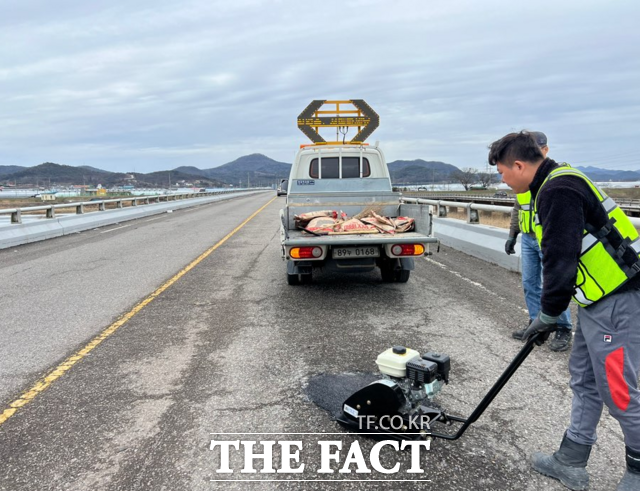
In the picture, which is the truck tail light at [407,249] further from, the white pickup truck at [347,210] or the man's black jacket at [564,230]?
the man's black jacket at [564,230]

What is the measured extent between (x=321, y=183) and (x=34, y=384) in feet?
19.8

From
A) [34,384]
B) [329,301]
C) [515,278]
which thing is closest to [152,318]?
[34,384]

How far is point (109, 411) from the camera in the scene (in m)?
3.47

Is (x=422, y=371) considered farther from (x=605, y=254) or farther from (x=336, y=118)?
(x=336, y=118)

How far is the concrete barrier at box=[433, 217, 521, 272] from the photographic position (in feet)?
28.5

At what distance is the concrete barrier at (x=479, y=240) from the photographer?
868cm

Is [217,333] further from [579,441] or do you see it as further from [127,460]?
[579,441]

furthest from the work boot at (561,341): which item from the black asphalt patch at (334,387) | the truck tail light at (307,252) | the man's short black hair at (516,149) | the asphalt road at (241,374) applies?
the truck tail light at (307,252)

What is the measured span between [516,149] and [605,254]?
717 millimetres

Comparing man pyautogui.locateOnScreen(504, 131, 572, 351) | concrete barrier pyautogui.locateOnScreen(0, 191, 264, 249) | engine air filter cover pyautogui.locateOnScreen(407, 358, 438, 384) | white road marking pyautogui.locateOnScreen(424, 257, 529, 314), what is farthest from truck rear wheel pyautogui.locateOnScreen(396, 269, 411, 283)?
concrete barrier pyautogui.locateOnScreen(0, 191, 264, 249)

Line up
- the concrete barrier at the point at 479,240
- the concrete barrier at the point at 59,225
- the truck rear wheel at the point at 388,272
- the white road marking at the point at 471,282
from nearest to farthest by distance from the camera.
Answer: the white road marking at the point at 471,282 → the truck rear wheel at the point at 388,272 → the concrete barrier at the point at 479,240 → the concrete barrier at the point at 59,225

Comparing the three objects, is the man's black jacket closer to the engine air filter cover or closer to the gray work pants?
the gray work pants

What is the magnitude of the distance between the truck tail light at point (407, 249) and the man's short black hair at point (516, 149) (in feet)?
11.8

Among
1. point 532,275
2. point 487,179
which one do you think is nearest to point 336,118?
point 532,275
